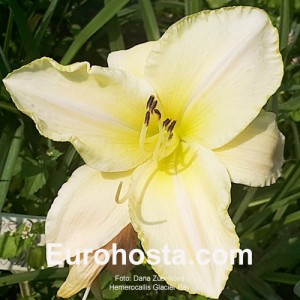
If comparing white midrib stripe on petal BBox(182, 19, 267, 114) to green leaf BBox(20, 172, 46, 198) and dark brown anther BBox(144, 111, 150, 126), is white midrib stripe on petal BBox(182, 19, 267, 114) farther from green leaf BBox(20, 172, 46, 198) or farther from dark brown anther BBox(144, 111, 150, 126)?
green leaf BBox(20, 172, 46, 198)

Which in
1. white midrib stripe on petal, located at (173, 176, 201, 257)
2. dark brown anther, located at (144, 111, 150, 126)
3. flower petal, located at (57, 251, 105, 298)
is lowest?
flower petal, located at (57, 251, 105, 298)

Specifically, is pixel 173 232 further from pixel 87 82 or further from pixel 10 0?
pixel 10 0

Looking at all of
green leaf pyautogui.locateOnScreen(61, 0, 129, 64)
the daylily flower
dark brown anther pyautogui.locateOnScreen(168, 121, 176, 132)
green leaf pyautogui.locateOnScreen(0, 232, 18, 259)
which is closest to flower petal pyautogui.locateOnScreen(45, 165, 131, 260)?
the daylily flower

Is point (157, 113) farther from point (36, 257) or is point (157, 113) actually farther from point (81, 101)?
point (36, 257)

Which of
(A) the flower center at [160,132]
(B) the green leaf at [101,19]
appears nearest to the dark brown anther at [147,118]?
(A) the flower center at [160,132]

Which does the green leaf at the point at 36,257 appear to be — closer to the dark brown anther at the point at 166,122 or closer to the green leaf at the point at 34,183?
the green leaf at the point at 34,183

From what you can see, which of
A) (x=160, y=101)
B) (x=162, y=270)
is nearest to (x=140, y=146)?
(x=160, y=101)


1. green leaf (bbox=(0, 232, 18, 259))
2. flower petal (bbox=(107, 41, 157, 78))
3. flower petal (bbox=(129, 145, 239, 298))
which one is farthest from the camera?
green leaf (bbox=(0, 232, 18, 259))
